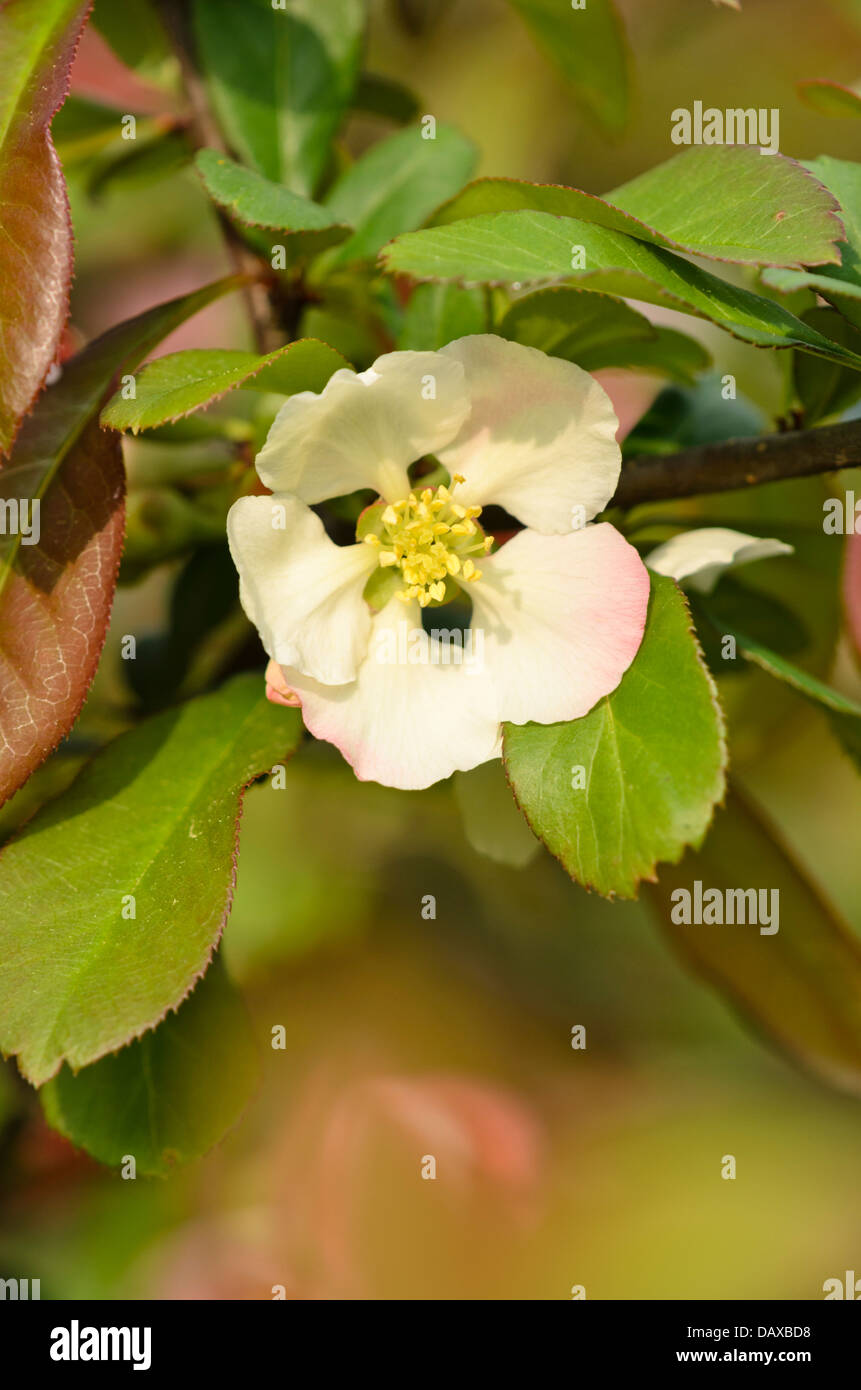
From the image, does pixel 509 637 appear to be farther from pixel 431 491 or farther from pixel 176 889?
pixel 176 889

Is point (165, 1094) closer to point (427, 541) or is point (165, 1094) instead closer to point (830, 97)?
point (427, 541)

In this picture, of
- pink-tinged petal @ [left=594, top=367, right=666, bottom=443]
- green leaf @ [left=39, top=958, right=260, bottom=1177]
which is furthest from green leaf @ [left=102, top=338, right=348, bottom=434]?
pink-tinged petal @ [left=594, top=367, right=666, bottom=443]

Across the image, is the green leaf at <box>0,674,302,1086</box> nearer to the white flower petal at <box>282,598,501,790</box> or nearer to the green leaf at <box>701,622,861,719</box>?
the white flower petal at <box>282,598,501,790</box>

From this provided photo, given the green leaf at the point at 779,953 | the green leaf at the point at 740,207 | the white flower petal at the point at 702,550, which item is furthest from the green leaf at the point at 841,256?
the green leaf at the point at 779,953

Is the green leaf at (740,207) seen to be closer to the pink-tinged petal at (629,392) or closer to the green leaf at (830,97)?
the green leaf at (830,97)

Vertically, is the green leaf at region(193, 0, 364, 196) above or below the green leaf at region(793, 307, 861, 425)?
above

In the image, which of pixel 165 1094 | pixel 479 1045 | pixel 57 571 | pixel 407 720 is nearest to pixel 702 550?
pixel 407 720

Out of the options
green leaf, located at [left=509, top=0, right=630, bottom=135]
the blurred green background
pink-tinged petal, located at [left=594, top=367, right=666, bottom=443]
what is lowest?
the blurred green background
